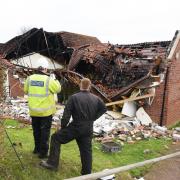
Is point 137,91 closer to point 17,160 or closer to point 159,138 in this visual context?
point 159,138

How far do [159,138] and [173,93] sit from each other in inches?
152

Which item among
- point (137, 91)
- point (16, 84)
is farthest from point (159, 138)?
point (16, 84)

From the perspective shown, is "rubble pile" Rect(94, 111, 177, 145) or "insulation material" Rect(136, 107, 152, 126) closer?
"rubble pile" Rect(94, 111, 177, 145)

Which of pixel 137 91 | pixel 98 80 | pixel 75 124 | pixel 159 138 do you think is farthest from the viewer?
pixel 98 80

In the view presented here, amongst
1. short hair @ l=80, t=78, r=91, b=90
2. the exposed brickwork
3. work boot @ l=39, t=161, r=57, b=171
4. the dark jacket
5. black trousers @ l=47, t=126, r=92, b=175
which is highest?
the exposed brickwork

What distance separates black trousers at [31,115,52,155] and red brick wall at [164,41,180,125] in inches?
337

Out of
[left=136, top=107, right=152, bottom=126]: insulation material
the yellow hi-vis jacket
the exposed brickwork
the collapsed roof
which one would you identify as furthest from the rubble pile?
the exposed brickwork

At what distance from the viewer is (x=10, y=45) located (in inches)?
723

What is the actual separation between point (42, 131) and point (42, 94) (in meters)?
0.70

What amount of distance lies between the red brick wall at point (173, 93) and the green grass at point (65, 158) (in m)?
3.30

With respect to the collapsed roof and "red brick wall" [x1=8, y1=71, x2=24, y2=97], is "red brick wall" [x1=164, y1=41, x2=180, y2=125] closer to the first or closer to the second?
the collapsed roof

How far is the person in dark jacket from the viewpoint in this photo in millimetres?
6004

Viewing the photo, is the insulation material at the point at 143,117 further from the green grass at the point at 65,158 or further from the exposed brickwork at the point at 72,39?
the exposed brickwork at the point at 72,39

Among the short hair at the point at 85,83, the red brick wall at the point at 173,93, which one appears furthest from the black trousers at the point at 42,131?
the red brick wall at the point at 173,93
